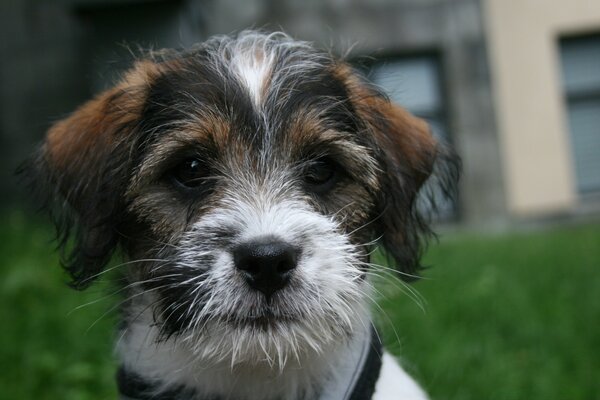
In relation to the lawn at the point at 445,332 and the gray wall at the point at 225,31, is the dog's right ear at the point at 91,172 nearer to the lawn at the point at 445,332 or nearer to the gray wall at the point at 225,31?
the lawn at the point at 445,332

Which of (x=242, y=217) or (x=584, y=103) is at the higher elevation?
(x=242, y=217)

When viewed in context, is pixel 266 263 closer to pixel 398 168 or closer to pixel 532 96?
pixel 398 168

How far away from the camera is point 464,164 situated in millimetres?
12883

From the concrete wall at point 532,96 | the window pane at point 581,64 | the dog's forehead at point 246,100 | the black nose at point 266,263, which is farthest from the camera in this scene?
the window pane at point 581,64

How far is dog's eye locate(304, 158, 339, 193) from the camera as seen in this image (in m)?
3.16

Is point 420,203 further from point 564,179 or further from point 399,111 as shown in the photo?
point 564,179

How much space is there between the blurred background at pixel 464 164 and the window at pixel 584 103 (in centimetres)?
3

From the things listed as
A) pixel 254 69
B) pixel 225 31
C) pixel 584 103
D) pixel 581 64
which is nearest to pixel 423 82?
pixel 581 64

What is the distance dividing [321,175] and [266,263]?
66 cm

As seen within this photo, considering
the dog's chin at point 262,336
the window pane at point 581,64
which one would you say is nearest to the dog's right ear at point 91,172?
the dog's chin at point 262,336

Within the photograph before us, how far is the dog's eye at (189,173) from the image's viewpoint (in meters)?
3.11

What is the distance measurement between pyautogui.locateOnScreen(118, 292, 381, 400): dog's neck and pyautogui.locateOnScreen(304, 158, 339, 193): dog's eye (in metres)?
0.58

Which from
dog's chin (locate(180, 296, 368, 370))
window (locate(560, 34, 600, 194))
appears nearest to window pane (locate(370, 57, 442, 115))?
window (locate(560, 34, 600, 194))

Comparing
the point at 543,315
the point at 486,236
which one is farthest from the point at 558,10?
the point at 543,315
